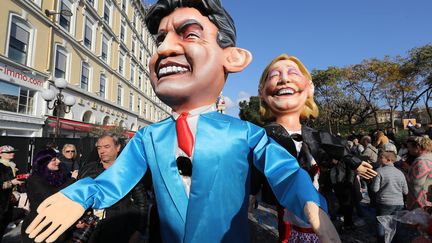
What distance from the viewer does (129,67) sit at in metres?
22.1

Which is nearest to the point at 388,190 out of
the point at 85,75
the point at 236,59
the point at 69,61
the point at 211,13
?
the point at 236,59

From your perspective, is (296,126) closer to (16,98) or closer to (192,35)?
(192,35)

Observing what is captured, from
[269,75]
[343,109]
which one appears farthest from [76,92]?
[343,109]

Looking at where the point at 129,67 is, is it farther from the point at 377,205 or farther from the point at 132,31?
the point at 377,205

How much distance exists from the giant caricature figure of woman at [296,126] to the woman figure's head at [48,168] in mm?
2447

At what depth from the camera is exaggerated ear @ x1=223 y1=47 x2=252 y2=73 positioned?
1.54 meters

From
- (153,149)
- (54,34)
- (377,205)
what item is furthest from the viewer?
(54,34)

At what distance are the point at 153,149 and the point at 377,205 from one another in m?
3.45

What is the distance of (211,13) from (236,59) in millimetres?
303

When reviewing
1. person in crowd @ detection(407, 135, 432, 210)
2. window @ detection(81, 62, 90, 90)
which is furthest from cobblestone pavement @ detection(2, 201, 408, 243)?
window @ detection(81, 62, 90, 90)

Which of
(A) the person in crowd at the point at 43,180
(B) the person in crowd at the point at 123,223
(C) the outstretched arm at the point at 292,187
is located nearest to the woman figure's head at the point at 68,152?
(A) the person in crowd at the point at 43,180

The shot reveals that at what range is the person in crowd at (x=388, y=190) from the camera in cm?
334

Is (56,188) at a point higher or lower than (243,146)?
lower

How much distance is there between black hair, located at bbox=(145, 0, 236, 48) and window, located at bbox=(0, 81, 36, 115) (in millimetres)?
10392
